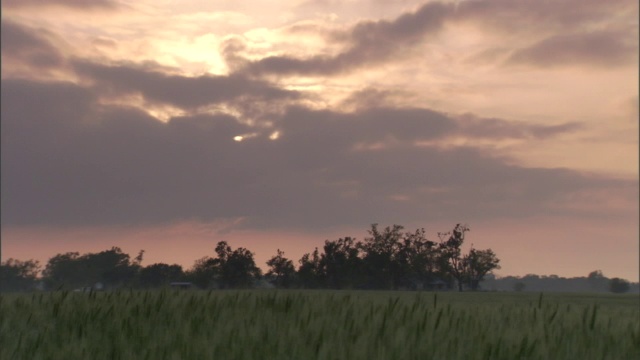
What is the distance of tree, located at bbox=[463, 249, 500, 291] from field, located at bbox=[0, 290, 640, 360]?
112269 millimetres

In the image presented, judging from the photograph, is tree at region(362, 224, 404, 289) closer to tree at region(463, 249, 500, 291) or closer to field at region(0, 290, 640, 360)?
tree at region(463, 249, 500, 291)

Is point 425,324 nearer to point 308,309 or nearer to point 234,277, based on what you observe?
point 308,309

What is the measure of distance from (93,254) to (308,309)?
179 m

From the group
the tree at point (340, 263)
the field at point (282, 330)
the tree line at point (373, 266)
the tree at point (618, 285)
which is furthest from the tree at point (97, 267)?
the field at point (282, 330)

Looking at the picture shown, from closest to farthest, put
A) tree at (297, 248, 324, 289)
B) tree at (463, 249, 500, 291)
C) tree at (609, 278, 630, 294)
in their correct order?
1. tree at (297, 248, 324, 289)
2. tree at (463, 249, 500, 291)
3. tree at (609, 278, 630, 294)

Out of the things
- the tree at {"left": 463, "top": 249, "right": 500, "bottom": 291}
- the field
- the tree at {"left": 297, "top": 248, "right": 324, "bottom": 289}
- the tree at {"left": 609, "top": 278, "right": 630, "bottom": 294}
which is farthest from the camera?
the tree at {"left": 609, "top": 278, "right": 630, "bottom": 294}

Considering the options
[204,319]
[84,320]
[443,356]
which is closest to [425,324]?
[443,356]

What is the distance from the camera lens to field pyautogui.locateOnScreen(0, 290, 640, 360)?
7383mm

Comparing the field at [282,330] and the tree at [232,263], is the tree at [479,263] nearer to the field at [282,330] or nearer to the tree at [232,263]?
the tree at [232,263]

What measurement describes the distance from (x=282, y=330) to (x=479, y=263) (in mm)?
116768

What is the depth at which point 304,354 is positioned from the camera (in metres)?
7.14

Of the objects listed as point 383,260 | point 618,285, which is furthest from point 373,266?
point 618,285

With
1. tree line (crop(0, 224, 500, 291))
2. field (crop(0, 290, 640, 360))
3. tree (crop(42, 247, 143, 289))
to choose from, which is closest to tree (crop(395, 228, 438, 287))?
tree line (crop(0, 224, 500, 291))

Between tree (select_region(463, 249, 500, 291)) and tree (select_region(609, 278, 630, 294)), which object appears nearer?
tree (select_region(463, 249, 500, 291))
